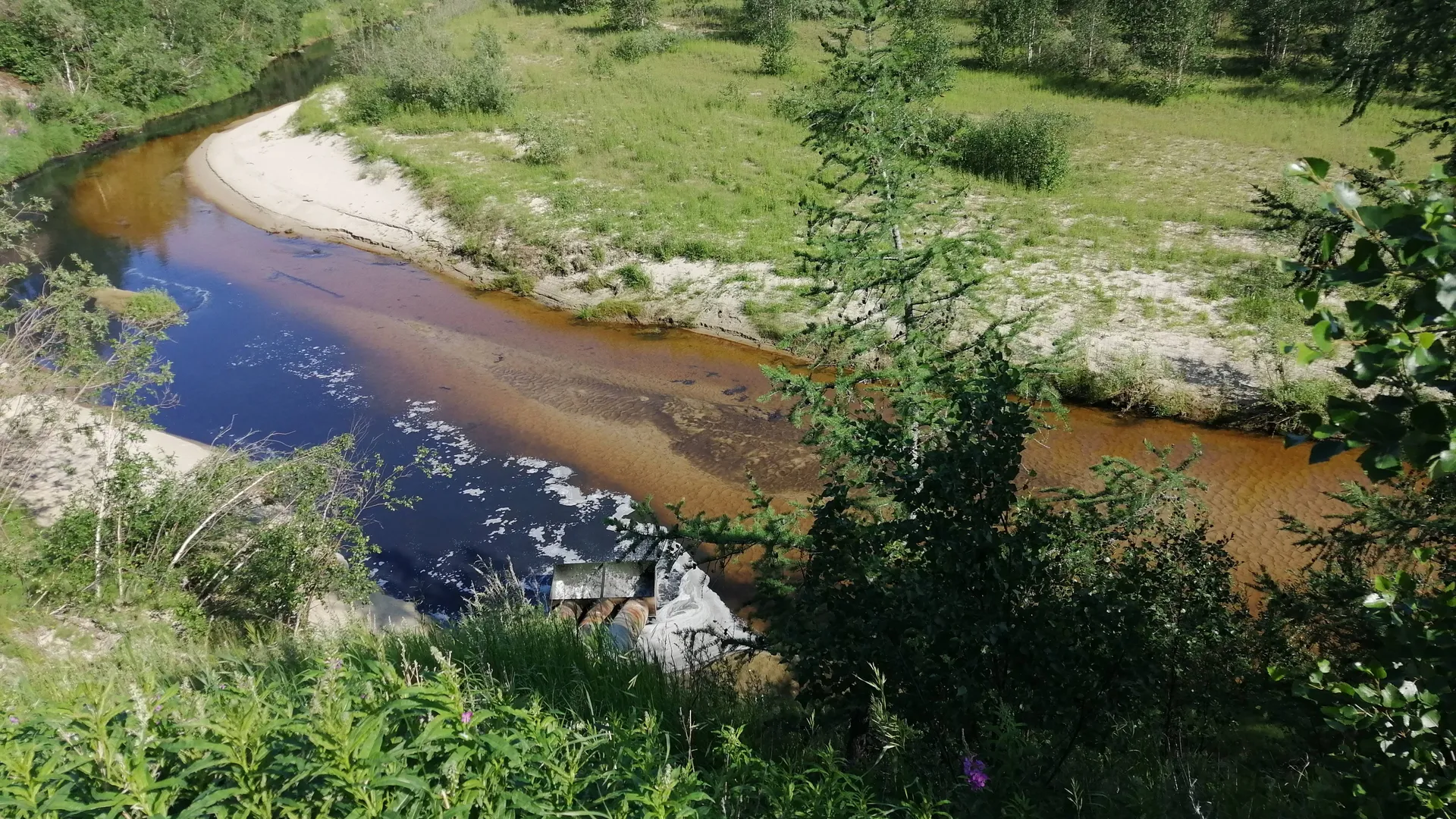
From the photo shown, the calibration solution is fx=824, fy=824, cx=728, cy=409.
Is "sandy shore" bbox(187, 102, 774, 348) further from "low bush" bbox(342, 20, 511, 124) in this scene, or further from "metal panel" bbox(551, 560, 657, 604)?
"metal panel" bbox(551, 560, 657, 604)

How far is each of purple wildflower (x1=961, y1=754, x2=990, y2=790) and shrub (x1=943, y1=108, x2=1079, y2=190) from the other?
69.5 feet

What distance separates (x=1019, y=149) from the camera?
23.4 metres

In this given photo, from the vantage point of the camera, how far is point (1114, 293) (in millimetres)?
16641

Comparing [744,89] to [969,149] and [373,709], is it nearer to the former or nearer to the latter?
[969,149]

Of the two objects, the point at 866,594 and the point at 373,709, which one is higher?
the point at 373,709

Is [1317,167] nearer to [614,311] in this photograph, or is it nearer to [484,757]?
[484,757]

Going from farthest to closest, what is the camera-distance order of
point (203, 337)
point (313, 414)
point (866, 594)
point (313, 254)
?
point (313, 254), point (203, 337), point (313, 414), point (866, 594)

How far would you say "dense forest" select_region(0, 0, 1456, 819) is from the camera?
241cm

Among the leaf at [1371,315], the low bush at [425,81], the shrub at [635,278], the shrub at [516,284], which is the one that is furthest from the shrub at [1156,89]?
the leaf at [1371,315]

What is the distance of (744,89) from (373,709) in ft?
110

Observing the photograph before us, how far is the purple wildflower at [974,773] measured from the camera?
334 centimetres

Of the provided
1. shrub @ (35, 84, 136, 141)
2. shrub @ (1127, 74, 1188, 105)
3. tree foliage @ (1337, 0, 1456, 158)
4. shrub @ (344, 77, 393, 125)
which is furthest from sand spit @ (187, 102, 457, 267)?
shrub @ (1127, 74, 1188, 105)

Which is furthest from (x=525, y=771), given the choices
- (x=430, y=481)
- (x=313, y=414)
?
(x=313, y=414)

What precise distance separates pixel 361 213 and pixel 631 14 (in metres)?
25.4
